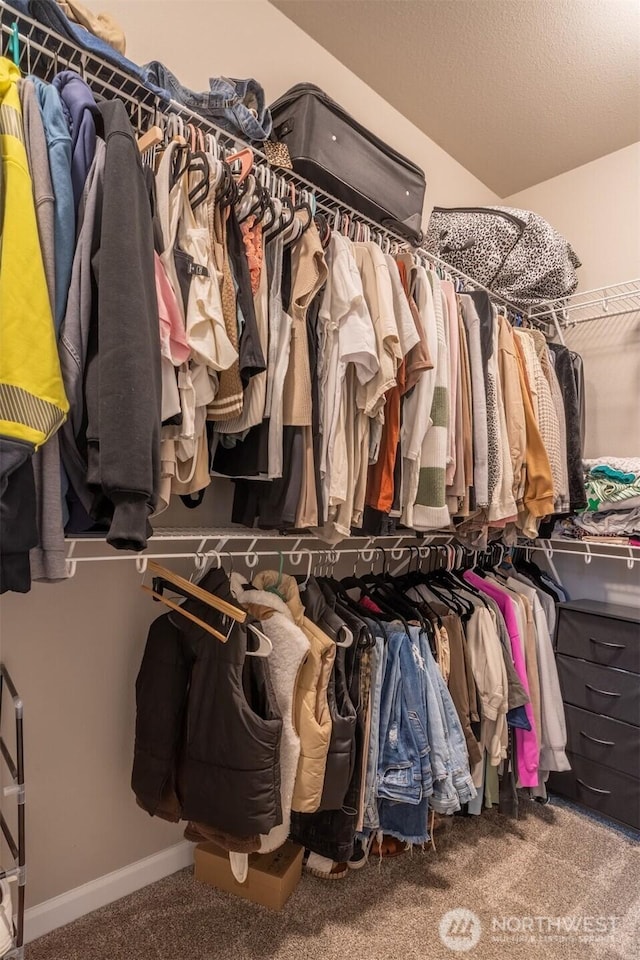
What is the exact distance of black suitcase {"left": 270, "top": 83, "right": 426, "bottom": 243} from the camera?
1.56 metres

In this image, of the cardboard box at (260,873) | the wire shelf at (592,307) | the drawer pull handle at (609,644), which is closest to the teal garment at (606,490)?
the drawer pull handle at (609,644)

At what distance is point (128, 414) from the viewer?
81cm

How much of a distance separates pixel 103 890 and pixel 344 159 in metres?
2.22

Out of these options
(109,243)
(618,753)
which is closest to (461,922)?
(618,753)

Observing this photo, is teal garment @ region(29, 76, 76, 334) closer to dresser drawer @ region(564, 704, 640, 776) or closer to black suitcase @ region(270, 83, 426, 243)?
black suitcase @ region(270, 83, 426, 243)

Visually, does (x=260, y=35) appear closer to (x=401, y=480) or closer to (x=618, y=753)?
(x=401, y=480)

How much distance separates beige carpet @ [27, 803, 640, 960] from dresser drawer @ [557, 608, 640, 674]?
0.66 metres

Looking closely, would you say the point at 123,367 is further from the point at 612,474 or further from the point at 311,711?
the point at 612,474

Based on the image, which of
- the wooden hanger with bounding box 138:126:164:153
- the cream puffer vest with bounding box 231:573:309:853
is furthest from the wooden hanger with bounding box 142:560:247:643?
the wooden hanger with bounding box 138:126:164:153

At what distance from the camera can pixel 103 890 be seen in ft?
4.82

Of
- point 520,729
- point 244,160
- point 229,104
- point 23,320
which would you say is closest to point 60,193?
point 23,320

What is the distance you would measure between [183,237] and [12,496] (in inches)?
24.3

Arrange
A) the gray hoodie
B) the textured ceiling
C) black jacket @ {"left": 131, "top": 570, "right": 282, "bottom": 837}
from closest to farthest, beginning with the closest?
the gray hoodie → black jacket @ {"left": 131, "top": 570, "right": 282, "bottom": 837} → the textured ceiling

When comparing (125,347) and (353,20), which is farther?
(353,20)
